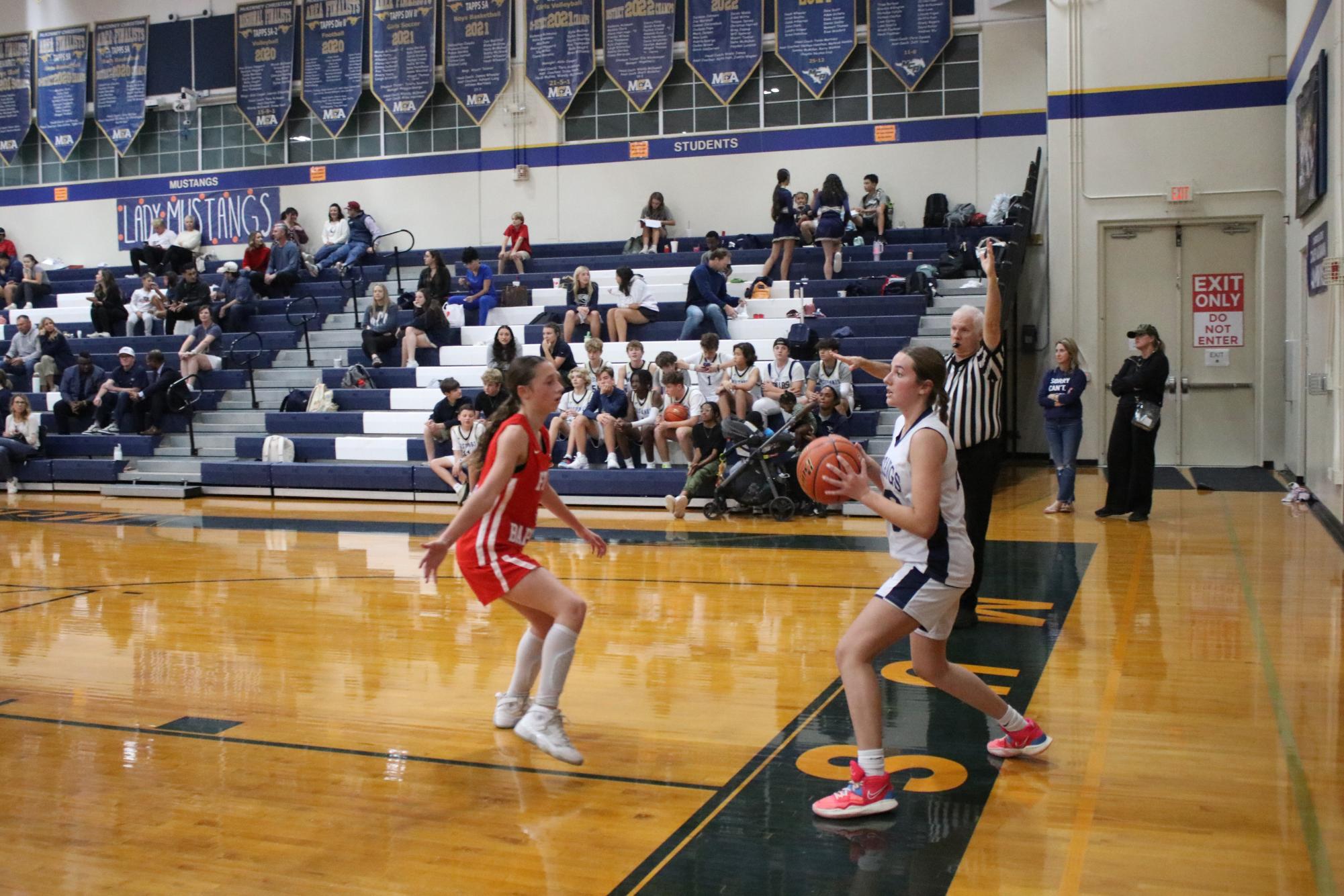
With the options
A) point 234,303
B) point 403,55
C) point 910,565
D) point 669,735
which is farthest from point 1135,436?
point 403,55

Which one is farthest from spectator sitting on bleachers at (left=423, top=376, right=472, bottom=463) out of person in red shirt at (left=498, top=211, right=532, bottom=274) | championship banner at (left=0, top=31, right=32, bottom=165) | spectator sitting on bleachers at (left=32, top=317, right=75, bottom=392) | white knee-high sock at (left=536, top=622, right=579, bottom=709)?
championship banner at (left=0, top=31, right=32, bottom=165)

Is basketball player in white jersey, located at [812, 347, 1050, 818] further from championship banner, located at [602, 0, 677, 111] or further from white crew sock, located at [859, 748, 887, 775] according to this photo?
championship banner, located at [602, 0, 677, 111]

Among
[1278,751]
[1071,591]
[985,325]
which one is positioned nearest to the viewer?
[1278,751]

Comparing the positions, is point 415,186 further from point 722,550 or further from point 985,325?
point 985,325

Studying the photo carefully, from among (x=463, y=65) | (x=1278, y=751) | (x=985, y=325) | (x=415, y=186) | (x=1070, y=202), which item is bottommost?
(x=1278, y=751)

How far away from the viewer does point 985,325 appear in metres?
5.42

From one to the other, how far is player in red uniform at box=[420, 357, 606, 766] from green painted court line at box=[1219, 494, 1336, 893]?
232 cm

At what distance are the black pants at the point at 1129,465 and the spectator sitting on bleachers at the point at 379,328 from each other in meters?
9.39

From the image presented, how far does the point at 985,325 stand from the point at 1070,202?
10190mm

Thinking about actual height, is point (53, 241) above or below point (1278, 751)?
above

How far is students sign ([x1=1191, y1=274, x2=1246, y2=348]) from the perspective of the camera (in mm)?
14352

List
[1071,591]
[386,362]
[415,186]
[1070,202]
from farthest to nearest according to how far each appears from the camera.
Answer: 1. [415,186]
2. [386,362]
3. [1070,202]
4. [1071,591]

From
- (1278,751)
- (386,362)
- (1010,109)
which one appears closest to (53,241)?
(386,362)

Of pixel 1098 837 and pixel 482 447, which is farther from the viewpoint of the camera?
pixel 482 447
